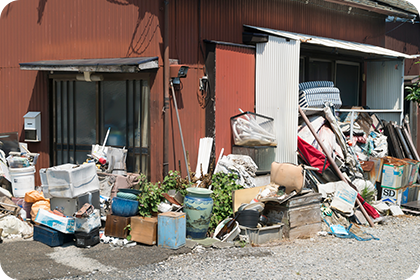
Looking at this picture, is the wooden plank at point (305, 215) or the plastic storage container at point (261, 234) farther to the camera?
the wooden plank at point (305, 215)

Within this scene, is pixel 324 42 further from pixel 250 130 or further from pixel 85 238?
pixel 85 238

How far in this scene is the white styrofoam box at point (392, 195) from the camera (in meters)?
10.8

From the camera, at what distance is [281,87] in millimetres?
9797

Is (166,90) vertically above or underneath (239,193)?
above

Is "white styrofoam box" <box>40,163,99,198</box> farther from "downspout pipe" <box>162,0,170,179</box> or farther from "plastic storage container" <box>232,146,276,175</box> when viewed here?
"plastic storage container" <box>232,146,276,175</box>

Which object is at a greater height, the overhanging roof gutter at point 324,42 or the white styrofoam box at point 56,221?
the overhanging roof gutter at point 324,42

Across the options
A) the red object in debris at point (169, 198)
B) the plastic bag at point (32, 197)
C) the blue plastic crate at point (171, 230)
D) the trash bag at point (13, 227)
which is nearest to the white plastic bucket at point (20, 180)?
the plastic bag at point (32, 197)

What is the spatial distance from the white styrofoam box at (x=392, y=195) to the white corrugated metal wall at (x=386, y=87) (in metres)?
2.67

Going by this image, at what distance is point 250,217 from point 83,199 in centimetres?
294

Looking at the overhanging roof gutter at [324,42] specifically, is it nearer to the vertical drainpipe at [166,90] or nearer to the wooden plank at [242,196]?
the vertical drainpipe at [166,90]

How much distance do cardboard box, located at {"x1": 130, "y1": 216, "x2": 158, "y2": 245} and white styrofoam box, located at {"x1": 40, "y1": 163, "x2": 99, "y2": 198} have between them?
3.62 feet

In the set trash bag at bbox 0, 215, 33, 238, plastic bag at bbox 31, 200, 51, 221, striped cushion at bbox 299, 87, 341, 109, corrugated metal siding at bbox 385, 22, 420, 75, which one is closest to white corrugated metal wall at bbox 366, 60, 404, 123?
corrugated metal siding at bbox 385, 22, 420, 75

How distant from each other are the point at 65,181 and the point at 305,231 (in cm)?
441

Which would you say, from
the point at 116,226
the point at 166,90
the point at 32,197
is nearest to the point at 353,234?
the point at 116,226
